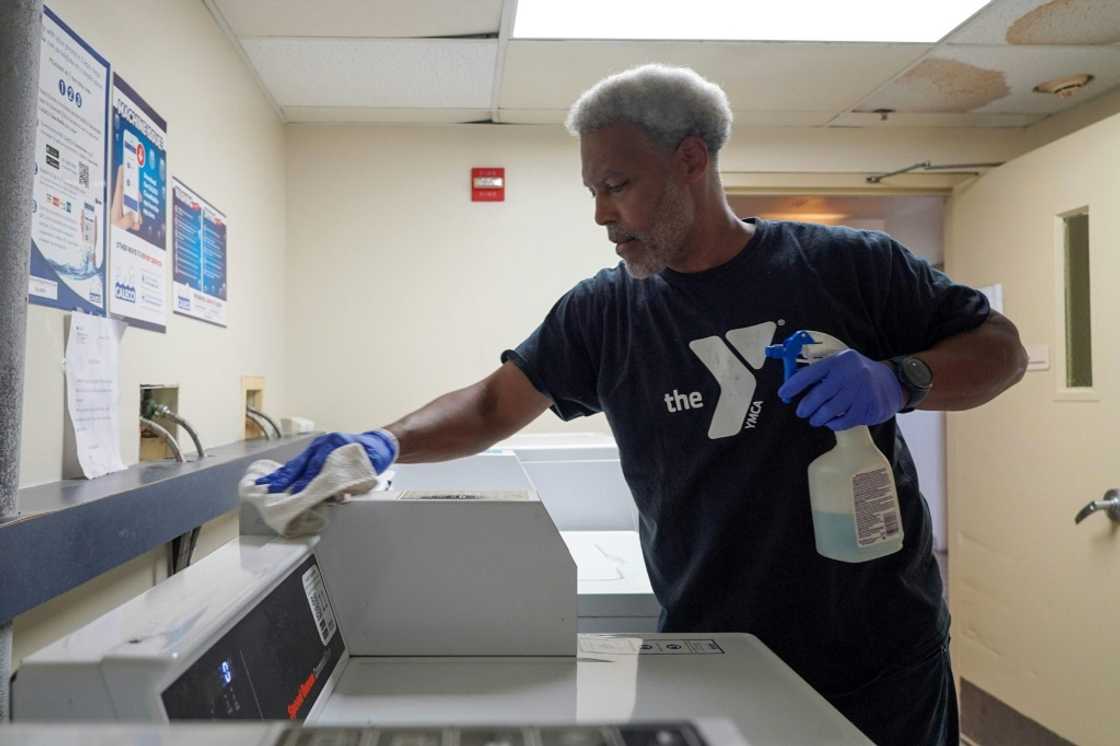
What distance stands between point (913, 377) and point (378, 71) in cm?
205

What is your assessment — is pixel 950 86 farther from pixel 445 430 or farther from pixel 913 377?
pixel 445 430

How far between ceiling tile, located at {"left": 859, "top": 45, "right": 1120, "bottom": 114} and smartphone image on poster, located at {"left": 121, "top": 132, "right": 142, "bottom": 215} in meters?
2.29

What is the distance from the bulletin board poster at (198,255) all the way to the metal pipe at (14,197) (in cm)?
95

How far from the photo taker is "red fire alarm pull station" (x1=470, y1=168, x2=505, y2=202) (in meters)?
3.00

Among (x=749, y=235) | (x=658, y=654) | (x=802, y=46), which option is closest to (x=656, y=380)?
(x=749, y=235)

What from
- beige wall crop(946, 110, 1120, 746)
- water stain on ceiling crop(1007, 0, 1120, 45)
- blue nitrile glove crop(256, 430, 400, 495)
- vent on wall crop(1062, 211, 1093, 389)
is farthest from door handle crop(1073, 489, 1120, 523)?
blue nitrile glove crop(256, 430, 400, 495)

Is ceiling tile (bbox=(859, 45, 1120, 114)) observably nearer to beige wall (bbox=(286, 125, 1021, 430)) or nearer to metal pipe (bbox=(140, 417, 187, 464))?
beige wall (bbox=(286, 125, 1021, 430))

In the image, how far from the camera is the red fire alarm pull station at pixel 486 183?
3.00 metres

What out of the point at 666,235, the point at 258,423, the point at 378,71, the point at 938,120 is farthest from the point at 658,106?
the point at 938,120

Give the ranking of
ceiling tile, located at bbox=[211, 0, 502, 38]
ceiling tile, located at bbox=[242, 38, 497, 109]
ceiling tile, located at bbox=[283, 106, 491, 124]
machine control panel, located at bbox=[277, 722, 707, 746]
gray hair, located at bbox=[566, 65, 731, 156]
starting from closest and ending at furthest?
→ machine control panel, located at bbox=[277, 722, 707, 746], gray hair, located at bbox=[566, 65, 731, 156], ceiling tile, located at bbox=[211, 0, 502, 38], ceiling tile, located at bbox=[242, 38, 497, 109], ceiling tile, located at bbox=[283, 106, 491, 124]

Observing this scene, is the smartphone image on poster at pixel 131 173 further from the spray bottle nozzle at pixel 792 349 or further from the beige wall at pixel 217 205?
the spray bottle nozzle at pixel 792 349

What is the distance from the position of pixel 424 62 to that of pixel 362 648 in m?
2.03

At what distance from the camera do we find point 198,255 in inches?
78.7

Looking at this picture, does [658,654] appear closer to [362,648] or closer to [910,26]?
[362,648]
